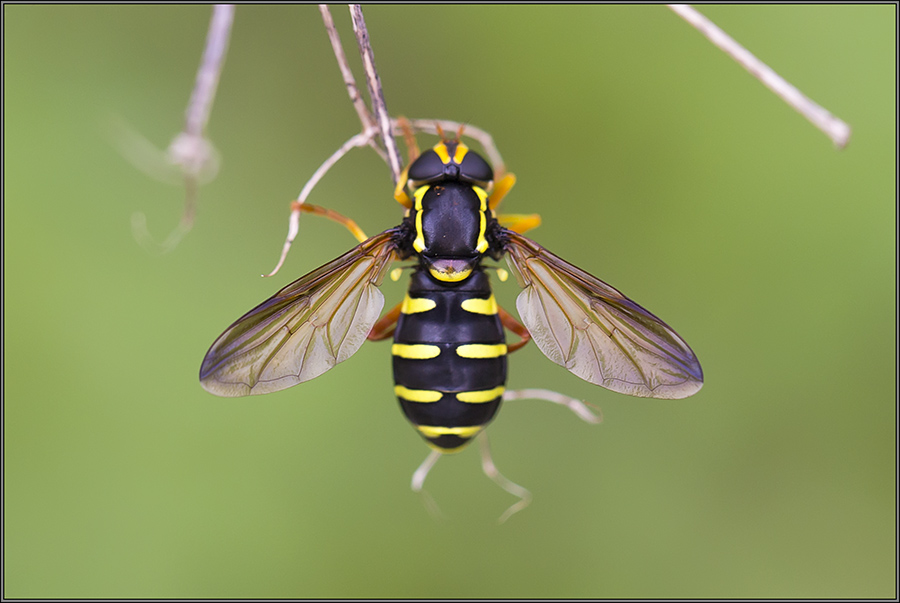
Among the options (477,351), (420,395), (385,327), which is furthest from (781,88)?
(385,327)

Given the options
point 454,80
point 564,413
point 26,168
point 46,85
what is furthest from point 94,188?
A: point 564,413

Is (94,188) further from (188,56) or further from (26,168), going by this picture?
(188,56)

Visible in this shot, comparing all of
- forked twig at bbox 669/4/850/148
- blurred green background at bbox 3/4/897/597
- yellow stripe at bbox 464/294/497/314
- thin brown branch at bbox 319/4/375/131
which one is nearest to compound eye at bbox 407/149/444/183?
thin brown branch at bbox 319/4/375/131

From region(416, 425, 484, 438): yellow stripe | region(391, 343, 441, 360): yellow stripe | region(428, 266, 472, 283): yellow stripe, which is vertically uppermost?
region(428, 266, 472, 283): yellow stripe

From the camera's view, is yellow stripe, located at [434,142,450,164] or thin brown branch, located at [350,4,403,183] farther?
yellow stripe, located at [434,142,450,164]

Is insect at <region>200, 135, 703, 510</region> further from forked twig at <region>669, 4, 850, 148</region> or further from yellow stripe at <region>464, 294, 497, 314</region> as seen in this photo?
forked twig at <region>669, 4, 850, 148</region>

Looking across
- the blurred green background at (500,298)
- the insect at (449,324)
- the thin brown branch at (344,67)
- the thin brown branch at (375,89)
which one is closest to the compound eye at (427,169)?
the insect at (449,324)

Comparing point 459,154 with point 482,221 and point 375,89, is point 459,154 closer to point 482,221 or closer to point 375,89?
point 482,221
